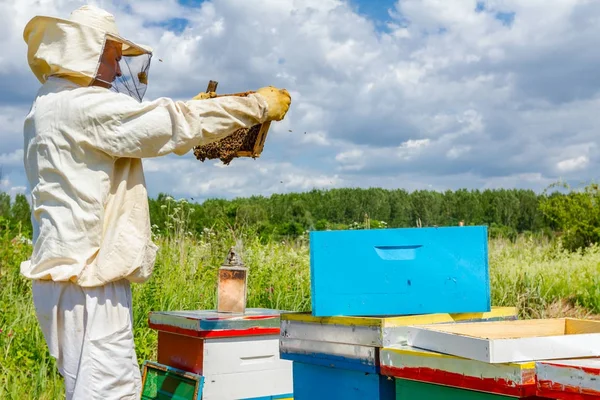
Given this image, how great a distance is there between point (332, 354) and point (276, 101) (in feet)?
3.66

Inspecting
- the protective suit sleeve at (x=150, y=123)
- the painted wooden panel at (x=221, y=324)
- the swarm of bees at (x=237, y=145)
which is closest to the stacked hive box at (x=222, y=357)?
the painted wooden panel at (x=221, y=324)

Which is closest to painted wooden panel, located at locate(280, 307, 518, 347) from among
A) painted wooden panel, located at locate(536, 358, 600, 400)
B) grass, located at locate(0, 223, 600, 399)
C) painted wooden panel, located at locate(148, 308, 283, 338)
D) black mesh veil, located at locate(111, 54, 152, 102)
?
painted wooden panel, located at locate(148, 308, 283, 338)

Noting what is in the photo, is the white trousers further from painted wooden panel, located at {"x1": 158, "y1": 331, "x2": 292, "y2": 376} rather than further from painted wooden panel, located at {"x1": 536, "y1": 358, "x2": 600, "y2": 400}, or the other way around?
painted wooden panel, located at {"x1": 536, "y1": 358, "x2": 600, "y2": 400}

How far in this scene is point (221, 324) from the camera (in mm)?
3467

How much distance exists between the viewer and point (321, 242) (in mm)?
2990

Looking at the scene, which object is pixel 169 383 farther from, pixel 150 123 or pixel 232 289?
pixel 150 123

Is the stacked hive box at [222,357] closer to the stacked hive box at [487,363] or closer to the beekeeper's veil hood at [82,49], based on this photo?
the stacked hive box at [487,363]

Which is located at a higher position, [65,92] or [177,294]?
[65,92]

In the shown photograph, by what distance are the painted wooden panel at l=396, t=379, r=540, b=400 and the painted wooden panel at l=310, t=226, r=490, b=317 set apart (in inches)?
16.3

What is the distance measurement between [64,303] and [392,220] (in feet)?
52.8

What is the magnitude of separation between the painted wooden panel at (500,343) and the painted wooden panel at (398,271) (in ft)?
0.87

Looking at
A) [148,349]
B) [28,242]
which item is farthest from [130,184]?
[28,242]

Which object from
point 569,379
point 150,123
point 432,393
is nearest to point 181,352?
point 150,123

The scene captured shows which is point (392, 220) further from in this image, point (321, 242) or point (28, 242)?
point (321, 242)
